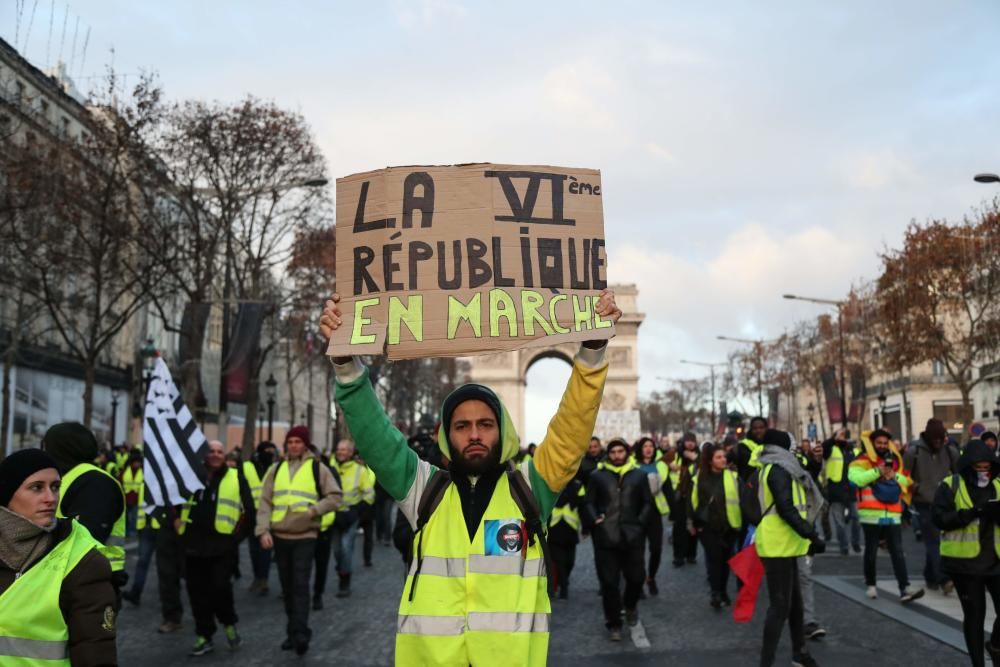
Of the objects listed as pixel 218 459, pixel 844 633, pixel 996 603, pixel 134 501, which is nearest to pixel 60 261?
pixel 134 501

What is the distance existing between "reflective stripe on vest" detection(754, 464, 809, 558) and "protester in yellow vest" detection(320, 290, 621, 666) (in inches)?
173

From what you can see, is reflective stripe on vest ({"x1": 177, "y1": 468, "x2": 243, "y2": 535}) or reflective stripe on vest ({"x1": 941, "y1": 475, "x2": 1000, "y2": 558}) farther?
reflective stripe on vest ({"x1": 177, "y1": 468, "x2": 243, "y2": 535})

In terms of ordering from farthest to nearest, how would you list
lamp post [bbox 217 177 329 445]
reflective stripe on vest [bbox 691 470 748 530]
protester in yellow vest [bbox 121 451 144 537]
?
lamp post [bbox 217 177 329 445] < protester in yellow vest [bbox 121 451 144 537] < reflective stripe on vest [bbox 691 470 748 530]

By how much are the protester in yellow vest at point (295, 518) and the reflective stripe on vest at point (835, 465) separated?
8.93 metres

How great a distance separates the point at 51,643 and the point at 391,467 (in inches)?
47.4

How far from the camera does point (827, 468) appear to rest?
53.5ft

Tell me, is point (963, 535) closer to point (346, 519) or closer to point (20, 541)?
point (20, 541)

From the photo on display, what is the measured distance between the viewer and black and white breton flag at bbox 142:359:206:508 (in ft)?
32.2

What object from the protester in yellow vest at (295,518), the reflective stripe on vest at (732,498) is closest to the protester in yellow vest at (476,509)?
the protester in yellow vest at (295,518)

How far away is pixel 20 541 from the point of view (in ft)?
11.1

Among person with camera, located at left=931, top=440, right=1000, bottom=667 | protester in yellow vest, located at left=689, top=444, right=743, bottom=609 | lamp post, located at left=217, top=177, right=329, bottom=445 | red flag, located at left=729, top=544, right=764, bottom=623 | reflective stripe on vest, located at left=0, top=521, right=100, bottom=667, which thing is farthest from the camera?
lamp post, located at left=217, top=177, right=329, bottom=445

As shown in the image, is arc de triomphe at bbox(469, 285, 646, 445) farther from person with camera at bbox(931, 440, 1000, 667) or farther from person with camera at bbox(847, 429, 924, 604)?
person with camera at bbox(931, 440, 1000, 667)

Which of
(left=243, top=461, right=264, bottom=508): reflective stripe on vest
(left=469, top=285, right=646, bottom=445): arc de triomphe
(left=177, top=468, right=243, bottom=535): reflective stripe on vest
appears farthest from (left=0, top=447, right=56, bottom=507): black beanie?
(left=469, top=285, right=646, bottom=445): arc de triomphe

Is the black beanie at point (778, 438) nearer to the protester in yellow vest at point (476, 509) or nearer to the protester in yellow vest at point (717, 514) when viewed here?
the protester in yellow vest at point (717, 514)
